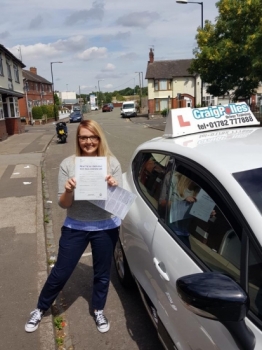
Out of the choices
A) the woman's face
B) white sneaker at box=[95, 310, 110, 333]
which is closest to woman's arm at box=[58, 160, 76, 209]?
the woman's face

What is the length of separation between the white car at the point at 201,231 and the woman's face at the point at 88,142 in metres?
0.53

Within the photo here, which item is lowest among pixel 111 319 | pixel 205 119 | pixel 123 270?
pixel 111 319

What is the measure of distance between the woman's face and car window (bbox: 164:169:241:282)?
24.9 inches

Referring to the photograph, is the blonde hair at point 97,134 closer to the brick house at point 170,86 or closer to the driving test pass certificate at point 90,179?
the driving test pass certificate at point 90,179

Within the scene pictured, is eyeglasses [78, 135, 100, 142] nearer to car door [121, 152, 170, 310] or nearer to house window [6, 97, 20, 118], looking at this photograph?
car door [121, 152, 170, 310]

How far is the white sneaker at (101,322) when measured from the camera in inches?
120

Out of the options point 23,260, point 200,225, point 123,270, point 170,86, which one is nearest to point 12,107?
point 23,260

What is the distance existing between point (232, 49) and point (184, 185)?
60.1 feet

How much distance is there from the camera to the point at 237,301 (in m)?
1.29

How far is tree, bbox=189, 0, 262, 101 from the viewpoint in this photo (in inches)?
674

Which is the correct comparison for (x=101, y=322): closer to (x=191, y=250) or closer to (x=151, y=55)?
(x=191, y=250)

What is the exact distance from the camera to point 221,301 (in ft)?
4.24

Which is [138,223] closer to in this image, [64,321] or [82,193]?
[82,193]

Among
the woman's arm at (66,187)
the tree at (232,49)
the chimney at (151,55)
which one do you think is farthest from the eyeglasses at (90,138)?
the chimney at (151,55)
